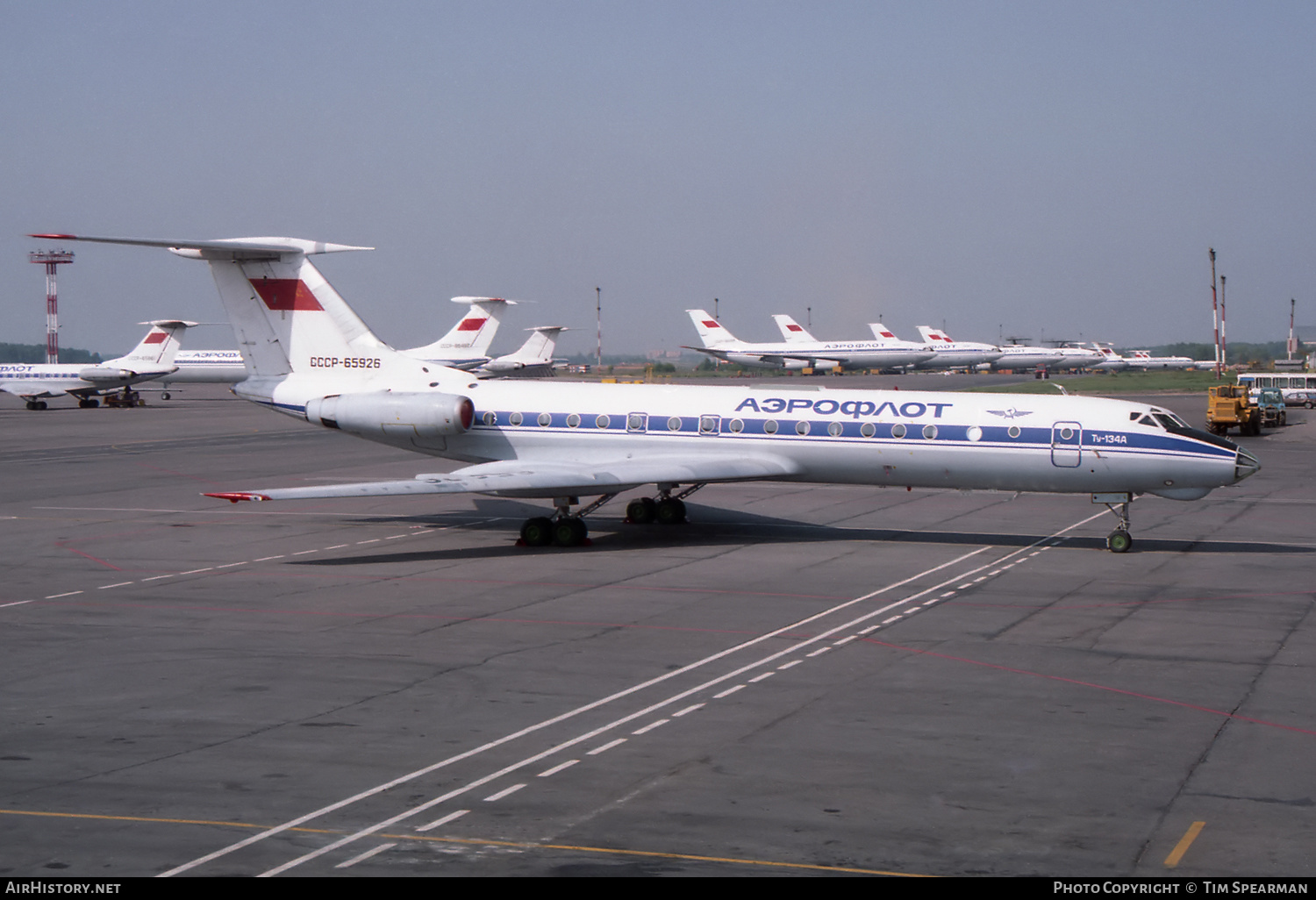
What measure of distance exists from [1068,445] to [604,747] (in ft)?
50.6

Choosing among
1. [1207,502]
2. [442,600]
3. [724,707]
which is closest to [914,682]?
[724,707]

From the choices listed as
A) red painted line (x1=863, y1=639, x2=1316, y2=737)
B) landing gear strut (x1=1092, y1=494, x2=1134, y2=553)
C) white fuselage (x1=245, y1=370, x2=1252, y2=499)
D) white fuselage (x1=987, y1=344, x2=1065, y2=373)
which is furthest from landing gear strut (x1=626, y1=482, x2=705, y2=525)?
white fuselage (x1=987, y1=344, x2=1065, y2=373)

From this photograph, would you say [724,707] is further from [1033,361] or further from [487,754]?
[1033,361]

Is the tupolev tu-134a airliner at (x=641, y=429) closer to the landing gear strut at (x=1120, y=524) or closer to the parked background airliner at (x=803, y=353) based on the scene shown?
the landing gear strut at (x=1120, y=524)

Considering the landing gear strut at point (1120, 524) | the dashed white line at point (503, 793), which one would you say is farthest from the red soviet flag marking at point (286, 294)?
the dashed white line at point (503, 793)

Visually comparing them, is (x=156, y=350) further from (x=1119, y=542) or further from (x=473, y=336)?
(x=1119, y=542)

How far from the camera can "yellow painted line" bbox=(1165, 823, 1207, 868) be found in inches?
363

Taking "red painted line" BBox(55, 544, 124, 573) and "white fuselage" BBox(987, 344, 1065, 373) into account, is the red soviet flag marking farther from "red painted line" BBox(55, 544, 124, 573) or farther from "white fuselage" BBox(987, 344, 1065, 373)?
"white fuselage" BBox(987, 344, 1065, 373)

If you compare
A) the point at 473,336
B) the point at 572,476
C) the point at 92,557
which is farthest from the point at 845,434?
the point at 473,336

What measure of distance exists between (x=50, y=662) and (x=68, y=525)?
46.9 feet

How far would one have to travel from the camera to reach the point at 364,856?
30.8ft

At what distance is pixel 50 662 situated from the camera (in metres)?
15.9

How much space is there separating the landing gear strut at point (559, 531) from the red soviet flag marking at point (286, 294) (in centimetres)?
767

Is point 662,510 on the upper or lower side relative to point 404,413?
lower
